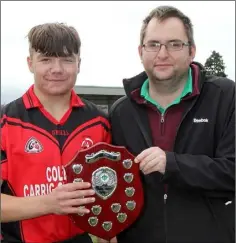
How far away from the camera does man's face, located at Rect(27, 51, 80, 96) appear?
2307mm

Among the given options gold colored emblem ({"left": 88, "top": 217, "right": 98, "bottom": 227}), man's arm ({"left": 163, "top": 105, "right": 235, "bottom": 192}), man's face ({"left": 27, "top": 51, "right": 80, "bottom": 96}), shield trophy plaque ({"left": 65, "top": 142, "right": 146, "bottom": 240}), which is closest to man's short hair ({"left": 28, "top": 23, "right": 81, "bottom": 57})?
man's face ({"left": 27, "top": 51, "right": 80, "bottom": 96})

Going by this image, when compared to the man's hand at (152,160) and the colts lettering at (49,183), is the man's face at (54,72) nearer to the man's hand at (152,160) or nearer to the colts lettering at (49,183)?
the colts lettering at (49,183)

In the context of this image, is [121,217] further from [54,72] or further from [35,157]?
[54,72]

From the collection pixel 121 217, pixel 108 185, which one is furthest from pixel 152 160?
pixel 121 217

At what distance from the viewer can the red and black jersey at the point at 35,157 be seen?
2197mm

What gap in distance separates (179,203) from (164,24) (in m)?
1.07

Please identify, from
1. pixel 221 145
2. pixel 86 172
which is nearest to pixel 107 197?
pixel 86 172

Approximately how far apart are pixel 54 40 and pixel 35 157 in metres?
0.66

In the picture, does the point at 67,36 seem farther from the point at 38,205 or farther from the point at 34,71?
the point at 38,205

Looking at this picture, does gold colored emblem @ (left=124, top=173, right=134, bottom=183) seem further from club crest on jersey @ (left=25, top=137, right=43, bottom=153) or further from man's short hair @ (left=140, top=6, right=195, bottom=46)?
man's short hair @ (left=140, top=6, right=195, bottom=46)

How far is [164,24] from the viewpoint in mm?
2494

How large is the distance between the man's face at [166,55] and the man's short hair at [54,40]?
442 millimetres

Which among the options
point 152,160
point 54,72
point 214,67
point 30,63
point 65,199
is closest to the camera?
point 65,199

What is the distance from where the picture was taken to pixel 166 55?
2443 mm
